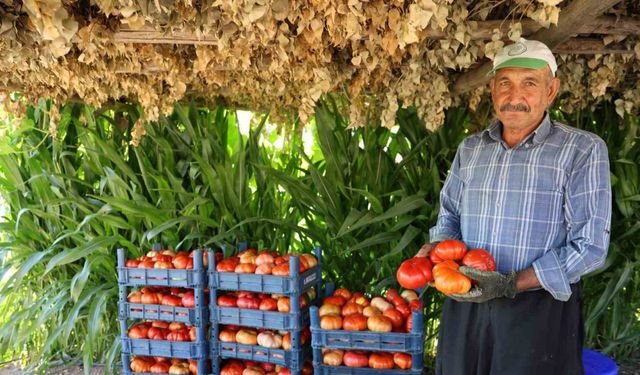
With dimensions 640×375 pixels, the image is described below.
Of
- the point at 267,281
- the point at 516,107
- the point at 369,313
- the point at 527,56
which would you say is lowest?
the point at 369,313

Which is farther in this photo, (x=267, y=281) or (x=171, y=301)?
(x=171, y=301)

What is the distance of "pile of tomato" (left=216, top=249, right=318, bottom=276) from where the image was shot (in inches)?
103

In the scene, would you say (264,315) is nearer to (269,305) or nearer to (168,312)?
(269,305)

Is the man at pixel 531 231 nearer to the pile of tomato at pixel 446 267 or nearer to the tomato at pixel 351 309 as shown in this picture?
the pile of tomato at pixel 446 267

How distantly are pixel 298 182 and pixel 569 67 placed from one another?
149cm

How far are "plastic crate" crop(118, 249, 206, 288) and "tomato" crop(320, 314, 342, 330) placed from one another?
691 mm

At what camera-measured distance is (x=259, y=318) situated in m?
2.63

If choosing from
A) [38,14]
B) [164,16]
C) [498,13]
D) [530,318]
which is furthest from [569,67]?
[38,14]

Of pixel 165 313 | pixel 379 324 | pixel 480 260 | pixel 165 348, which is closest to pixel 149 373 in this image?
pixel 165 348

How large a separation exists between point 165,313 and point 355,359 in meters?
1.03

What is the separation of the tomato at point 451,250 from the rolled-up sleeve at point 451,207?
239 mm

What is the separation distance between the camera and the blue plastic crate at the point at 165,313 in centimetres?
→ 278

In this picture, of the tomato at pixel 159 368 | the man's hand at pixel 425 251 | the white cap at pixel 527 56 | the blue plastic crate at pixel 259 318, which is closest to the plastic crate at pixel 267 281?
the blue plastic crate at pixel 259 318

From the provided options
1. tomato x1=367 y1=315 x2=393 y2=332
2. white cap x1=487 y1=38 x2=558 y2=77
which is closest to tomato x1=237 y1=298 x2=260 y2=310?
tomato x1=367 y1=315 x2=393 y2=332
